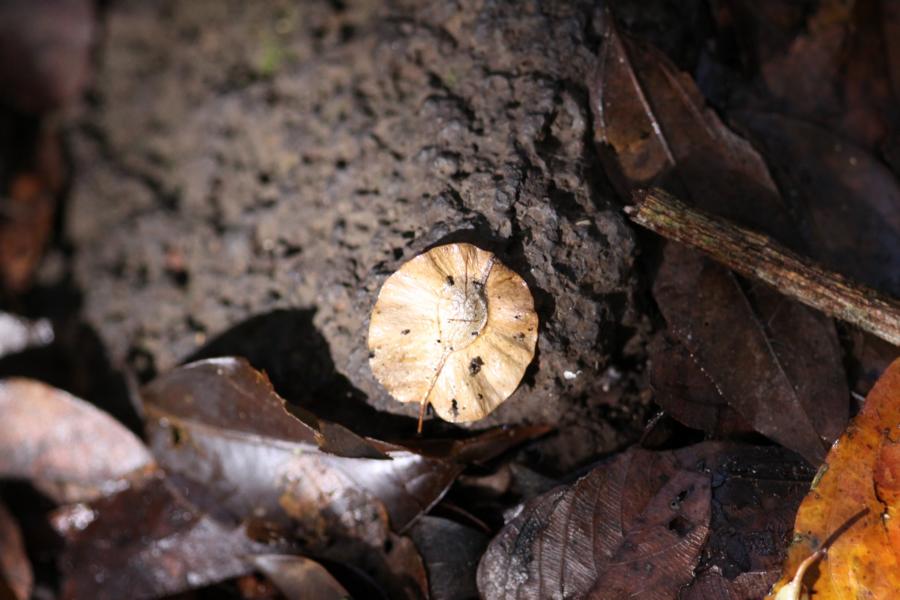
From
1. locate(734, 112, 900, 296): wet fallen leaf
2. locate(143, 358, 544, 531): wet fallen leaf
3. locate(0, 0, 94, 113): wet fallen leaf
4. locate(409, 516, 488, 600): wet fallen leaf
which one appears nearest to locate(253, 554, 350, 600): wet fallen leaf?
locate(143, 358, 544, 531): wet fallen leaf

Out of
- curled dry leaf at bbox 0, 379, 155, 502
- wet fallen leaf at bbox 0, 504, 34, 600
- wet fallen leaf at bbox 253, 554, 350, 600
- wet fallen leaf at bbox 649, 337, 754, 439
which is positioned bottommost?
wet fallen leaf at bbox 0, 504, 34, 600

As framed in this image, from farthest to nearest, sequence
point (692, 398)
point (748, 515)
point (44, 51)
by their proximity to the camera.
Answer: point (44, 51)
point (692, 398)
point (748, 515)

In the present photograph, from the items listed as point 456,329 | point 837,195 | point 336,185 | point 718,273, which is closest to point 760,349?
point 718,273

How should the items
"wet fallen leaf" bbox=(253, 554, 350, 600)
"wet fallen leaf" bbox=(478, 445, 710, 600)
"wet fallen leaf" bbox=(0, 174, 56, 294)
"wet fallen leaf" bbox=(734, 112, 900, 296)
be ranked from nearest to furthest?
"wet fallen leaf" bbox=(478, 445, 710, 600) < "wet fallen leaf" bbox=(253, 554, 350, 600) < "wet fallen leaf" bbox=(734, 112, 900, 296) < "wet fallen leaf" bbox=(0, 174, 56, 294)

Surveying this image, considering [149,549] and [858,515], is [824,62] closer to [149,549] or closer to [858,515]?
[858,515]

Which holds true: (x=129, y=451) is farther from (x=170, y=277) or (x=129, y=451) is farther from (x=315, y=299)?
(x=315, y=299)

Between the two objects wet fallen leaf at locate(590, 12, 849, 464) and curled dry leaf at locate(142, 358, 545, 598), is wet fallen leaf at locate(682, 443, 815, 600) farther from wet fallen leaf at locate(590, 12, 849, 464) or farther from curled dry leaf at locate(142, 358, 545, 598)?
curled dry leaf at locate(142, 358, 545, 598)
